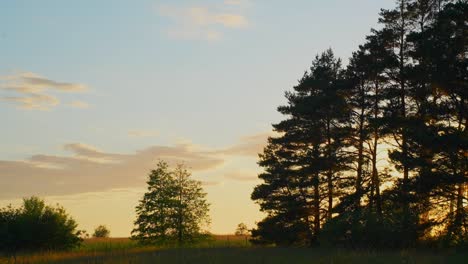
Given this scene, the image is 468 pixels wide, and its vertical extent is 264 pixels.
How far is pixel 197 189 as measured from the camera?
165 feet

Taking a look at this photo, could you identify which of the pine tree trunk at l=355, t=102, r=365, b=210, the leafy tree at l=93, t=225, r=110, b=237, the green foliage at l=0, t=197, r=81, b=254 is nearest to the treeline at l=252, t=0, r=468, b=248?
the pine tree trunk at l=355, t=102, r=365, b=210

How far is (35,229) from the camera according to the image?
4150cm

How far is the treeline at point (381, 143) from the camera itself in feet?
101

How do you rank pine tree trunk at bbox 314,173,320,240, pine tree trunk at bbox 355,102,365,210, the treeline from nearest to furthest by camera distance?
the treeline, pine tree trunk at bbox 355,102,365,210, pine tree trunk at bbox 314,173,320,240

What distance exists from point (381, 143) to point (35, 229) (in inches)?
970

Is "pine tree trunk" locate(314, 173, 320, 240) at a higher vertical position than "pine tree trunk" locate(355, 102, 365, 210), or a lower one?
lower

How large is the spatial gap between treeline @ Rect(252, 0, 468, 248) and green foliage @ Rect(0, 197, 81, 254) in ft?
50.3

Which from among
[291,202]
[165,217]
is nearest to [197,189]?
[165,217]

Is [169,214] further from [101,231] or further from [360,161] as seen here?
[101,231]

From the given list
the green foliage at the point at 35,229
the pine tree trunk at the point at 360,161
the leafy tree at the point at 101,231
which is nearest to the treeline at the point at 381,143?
the pine tree trunk at the point at 360,161

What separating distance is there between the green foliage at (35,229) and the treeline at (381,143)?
15.3 meters

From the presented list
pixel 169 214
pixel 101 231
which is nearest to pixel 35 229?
pixel 169 214

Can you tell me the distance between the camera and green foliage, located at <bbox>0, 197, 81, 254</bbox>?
1620 inches

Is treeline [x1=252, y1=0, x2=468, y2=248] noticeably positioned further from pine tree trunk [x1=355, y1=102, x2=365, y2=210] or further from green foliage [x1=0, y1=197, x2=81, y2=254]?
green foliage [x1=0, y1=197, x2=81, y2=254]
